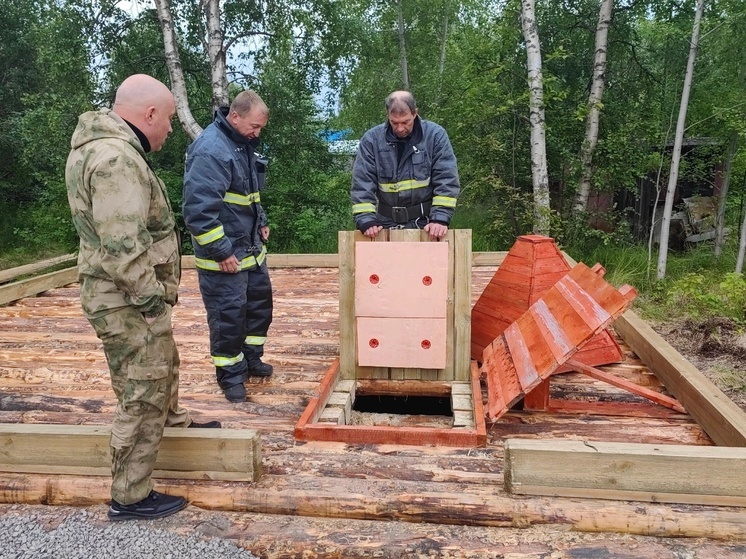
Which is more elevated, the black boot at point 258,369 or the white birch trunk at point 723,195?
the white birch trunk at point 723,195

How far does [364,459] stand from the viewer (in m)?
2.79

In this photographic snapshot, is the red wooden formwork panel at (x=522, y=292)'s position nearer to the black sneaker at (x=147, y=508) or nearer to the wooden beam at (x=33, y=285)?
the black sneaker at (x=147, y=508)

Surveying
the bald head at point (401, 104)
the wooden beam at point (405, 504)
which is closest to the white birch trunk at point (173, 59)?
the bald head at point (401, 104)

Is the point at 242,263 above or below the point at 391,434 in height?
above

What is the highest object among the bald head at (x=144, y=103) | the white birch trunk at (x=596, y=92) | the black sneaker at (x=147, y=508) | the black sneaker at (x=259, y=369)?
the white birch trunk at (x=596, y=92)

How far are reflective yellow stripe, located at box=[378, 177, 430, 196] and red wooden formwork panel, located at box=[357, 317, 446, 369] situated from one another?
2.88ft

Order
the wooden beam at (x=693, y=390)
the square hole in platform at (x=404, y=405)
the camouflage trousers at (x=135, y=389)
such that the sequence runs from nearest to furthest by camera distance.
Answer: the camouflage trousers at (x=135, y=389) → the wooden beam at (x=693, y=390) → the square hole in platform at (x=404, y=405)

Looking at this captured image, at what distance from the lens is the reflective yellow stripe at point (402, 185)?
3.79 metres

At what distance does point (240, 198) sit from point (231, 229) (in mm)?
191

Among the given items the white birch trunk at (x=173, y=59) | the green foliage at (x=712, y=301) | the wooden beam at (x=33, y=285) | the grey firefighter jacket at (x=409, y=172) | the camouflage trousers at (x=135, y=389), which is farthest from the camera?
the white birch trunk at (x=173, y=59)

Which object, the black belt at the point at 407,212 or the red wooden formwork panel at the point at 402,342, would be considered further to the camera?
the black belt at the point at 407,212

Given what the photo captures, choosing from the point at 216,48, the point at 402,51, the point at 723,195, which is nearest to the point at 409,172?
the point at 216,48

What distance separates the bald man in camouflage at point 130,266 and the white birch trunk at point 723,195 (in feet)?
35.2

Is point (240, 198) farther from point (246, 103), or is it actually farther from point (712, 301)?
point (712, 301)
